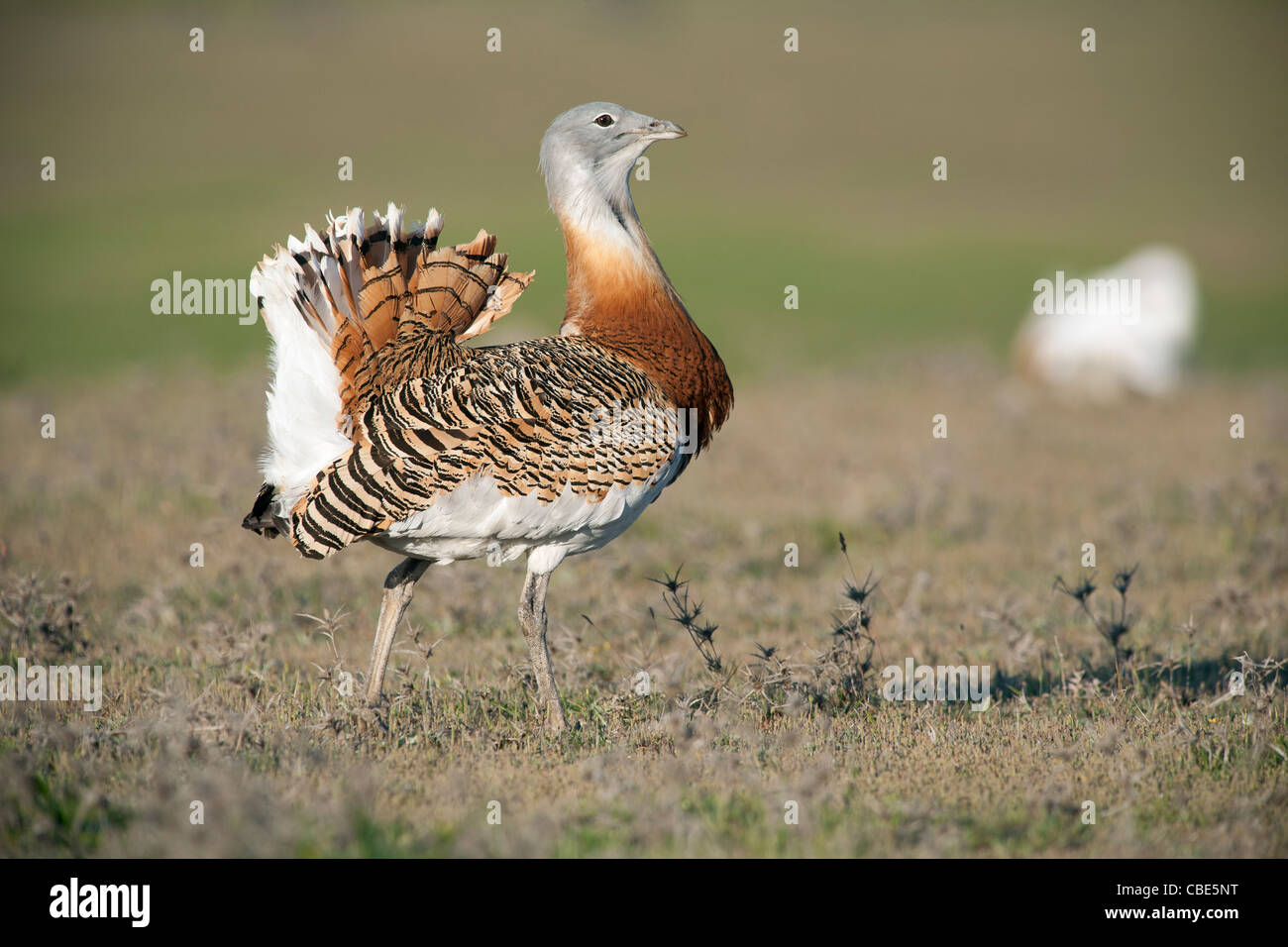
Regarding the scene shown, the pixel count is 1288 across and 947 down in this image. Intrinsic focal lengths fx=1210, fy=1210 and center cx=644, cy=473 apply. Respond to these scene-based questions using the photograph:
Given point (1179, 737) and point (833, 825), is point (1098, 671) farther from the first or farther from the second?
point (833, 825)

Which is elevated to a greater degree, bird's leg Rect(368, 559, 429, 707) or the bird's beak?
the bird's beak

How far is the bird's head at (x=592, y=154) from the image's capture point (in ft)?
15.3

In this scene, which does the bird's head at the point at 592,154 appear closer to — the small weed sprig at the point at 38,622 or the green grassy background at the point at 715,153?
the small weed sprig at the point at 38,622

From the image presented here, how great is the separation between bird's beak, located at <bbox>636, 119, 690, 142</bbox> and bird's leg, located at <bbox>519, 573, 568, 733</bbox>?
5.70ft

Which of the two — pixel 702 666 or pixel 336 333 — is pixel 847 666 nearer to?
pixel 702 666

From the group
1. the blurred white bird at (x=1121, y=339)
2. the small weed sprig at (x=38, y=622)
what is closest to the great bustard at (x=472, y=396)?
the small weed sprig at (x=38, y=622)

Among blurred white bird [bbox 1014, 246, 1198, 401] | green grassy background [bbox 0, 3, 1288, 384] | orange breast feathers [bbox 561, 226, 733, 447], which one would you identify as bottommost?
orange breast feathers [bbox 561, 226, 733, 447]

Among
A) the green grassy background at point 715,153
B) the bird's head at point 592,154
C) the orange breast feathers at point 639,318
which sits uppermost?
the green grassy background at point 715,153

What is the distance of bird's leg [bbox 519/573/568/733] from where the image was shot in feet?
14.5

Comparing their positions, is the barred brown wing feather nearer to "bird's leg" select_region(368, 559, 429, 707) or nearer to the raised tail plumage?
the raised tail plumage

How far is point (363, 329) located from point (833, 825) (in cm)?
230

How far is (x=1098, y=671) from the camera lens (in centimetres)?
518

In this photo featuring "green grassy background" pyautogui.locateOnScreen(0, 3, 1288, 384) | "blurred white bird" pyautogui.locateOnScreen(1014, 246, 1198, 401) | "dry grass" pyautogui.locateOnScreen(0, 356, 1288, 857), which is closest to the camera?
"dry grass" pyautogui.locateOnScreen(0, 356, 1288, 857)

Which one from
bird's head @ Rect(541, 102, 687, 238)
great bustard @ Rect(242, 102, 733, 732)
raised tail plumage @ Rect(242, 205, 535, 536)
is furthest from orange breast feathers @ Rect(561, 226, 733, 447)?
raised tail plumage @ Rect(242, 205, 535, 536)
